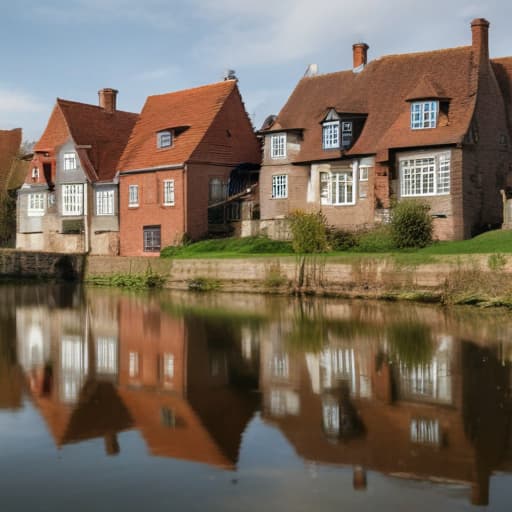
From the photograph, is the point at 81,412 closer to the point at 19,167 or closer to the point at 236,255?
the point at 236,255

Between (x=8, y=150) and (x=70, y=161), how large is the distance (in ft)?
54.4

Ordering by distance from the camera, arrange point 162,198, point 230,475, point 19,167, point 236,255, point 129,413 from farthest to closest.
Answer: point 19,167 → point 162,198 → point 236,255 → point 129,413 → point 230,475

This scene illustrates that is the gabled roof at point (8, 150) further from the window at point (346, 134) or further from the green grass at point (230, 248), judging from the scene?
the window at point (346, 134)

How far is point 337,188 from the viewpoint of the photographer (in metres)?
43.4

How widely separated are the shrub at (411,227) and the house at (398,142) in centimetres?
224

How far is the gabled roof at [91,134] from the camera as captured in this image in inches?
2158

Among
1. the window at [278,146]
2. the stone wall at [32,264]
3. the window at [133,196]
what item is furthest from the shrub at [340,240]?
the stone wall at [32,264]

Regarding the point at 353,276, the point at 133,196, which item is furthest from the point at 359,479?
the point at 133,196

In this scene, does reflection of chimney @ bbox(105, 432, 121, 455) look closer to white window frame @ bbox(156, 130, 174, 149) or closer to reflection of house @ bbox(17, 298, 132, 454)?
reflection of house @ bbox(17, 298, 132, 454)

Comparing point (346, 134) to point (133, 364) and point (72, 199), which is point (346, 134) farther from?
point (133, 364)

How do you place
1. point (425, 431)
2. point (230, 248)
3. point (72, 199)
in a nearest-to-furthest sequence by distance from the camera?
point (425, 431) → point (230, 248) → point (72, 199)

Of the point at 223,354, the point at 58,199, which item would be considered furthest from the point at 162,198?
the point at 223,354

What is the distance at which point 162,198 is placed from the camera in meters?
49.4

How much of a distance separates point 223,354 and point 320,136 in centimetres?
2609
